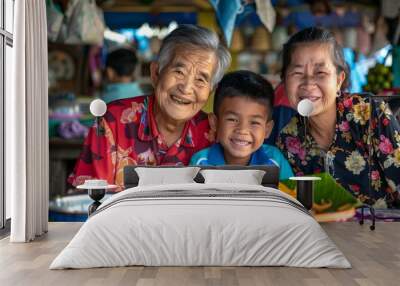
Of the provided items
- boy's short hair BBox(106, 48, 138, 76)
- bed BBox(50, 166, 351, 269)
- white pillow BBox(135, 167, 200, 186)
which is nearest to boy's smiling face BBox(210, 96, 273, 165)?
white pillow BBox(135, 167, 200, 186)

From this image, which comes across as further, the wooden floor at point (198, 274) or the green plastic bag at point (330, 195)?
the green plastic bag at point (330, 195)

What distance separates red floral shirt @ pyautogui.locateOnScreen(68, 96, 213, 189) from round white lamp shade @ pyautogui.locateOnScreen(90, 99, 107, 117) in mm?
236

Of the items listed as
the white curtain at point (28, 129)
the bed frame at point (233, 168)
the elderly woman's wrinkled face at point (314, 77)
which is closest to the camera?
the white curtain at point (28, 129)

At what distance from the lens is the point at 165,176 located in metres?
6.30

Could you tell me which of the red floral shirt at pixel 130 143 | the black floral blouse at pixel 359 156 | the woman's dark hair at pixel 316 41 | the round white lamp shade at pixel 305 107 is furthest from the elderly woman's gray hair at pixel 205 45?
the black floral blouse at pixel 359 156

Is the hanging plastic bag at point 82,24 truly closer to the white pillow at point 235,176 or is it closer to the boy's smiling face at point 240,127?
the boy's smiling face at point 240,127

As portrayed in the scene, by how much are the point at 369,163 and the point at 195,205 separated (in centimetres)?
313

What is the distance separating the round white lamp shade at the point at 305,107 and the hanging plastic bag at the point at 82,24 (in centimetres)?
235

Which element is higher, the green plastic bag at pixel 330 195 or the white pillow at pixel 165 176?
the white pillow at pixel 165 176

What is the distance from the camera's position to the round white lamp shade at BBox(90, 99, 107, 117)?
6775 mm

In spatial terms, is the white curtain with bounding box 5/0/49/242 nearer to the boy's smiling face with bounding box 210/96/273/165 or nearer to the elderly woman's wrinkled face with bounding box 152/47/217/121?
the elderly woman's wrinkled face with bounding box 152/47/217/121

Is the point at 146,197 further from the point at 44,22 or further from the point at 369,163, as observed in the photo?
the point at 369,163

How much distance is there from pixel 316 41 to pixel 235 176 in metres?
1.92

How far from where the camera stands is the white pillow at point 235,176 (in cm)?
625
